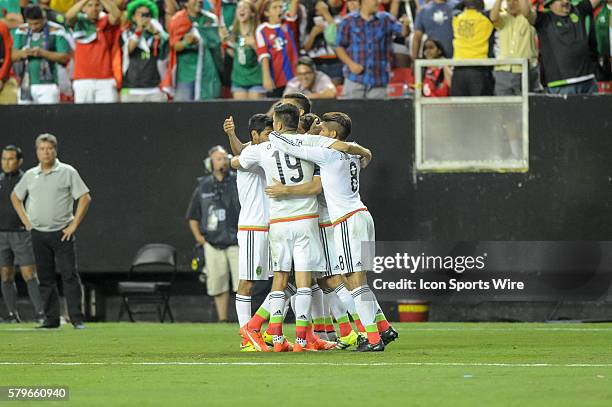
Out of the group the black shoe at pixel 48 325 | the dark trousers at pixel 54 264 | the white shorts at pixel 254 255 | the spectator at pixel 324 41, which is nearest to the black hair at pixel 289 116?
the white shorts at pixel 254 255

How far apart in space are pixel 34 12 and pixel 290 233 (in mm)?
9381

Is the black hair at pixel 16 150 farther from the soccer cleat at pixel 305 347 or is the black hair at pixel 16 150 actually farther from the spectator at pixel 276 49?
the soccer cleat at pixel 305 347

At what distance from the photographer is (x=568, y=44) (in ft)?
62.0

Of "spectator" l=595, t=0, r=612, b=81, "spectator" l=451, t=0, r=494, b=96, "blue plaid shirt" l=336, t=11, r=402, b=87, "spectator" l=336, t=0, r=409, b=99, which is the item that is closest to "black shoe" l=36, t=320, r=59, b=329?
"spectator" l=336, t=0, r=409, b=99

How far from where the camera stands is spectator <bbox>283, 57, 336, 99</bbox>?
1955 cm

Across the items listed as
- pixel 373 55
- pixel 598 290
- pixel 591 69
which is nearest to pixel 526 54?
pixel 591 69

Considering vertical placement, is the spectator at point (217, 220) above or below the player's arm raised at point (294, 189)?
below

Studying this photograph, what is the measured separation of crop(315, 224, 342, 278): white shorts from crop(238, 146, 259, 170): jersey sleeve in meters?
1.01

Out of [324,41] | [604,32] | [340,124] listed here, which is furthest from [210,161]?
[340,124]

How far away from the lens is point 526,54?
63.3 feet

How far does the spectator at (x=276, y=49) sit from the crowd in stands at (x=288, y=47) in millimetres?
20

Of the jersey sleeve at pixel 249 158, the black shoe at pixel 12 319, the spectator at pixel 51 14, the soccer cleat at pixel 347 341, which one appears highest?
the spectator at pixel 51 14

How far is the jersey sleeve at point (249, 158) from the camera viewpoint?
12.9 m

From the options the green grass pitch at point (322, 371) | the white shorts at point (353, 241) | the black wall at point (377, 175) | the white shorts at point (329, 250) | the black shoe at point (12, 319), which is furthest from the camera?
the black shoe at point (12, 319)
